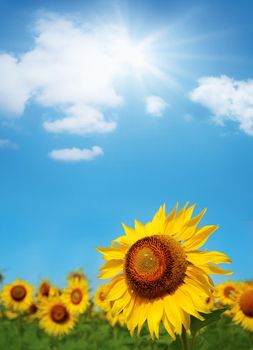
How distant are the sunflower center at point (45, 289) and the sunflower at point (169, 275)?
8978 millimetres

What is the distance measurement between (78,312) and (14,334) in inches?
63.7

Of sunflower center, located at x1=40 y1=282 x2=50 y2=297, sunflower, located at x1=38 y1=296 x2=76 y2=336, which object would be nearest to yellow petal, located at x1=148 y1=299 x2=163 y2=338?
sunflower, located at x1=38 y1=296 x2=76 y2=336

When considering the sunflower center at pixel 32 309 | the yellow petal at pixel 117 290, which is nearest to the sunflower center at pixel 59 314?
the sunflower center at pixel 32 309

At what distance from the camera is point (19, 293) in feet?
41.4

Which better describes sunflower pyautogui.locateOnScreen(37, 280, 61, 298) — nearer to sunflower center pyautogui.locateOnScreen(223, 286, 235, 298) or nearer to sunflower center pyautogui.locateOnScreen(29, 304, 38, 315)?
sunflower center pyautogui.locateOnScreen(29, 304, 38, 315)

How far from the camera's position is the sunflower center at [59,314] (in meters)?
10.6

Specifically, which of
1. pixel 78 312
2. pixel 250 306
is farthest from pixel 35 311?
pixel 250 306

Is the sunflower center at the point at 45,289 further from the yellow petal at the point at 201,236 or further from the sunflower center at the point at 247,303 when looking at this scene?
Answer: the yellow petal at the point at 201,236

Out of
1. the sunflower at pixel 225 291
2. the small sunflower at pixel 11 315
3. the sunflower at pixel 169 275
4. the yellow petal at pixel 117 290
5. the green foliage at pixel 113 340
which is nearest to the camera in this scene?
the sunflower at pixel 169 275

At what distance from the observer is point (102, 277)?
3863 mm

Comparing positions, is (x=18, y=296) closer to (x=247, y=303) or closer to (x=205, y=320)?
(x=247, y=303)

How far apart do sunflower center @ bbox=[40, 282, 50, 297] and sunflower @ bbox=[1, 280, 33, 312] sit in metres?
0.32

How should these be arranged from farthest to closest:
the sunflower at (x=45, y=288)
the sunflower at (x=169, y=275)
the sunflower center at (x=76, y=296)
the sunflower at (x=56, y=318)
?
the sunflower at (x=45, y=288)
the sunflower center at (x=76, y=296)
the sunflower at (x=56, y=318)
the sunflower at (x=169, y=275)

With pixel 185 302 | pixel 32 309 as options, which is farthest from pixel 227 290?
pixel 185 302
